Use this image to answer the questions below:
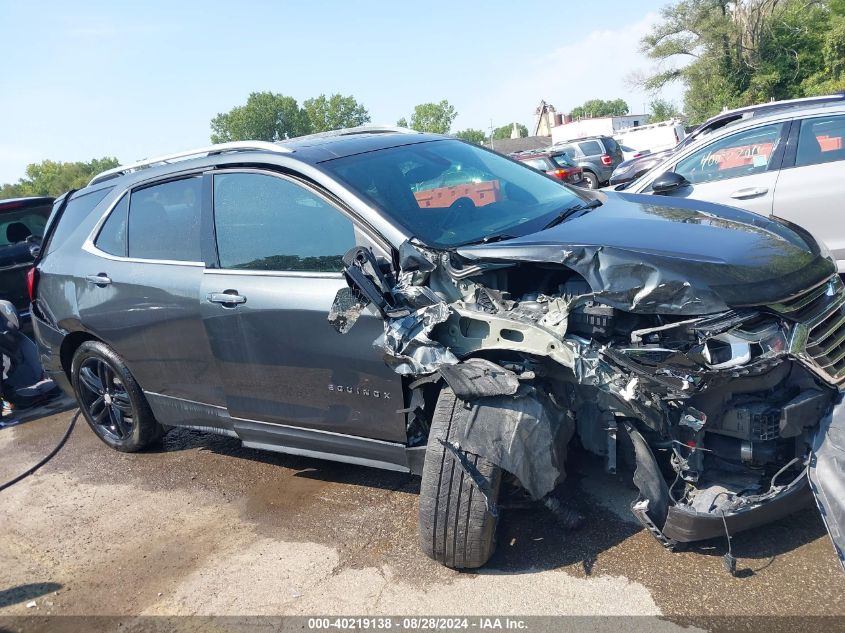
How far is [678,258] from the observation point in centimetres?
281

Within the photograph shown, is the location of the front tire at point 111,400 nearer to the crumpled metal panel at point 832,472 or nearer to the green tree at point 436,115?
the crumpled metal panel at point 832,472

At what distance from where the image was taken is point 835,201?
217 inches

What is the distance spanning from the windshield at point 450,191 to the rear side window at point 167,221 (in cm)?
99

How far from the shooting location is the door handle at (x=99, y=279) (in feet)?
15.0

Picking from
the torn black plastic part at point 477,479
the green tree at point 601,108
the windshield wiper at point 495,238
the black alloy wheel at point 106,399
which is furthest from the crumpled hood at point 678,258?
the green tree at point 601,108

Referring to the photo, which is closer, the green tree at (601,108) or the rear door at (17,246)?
the rear door at (17,246)

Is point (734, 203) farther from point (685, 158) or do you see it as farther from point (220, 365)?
point (220, 365)

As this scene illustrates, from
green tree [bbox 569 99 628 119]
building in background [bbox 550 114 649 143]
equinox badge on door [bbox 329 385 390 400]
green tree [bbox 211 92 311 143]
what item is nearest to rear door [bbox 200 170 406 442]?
equinox badge on door [bbox 329 385 390 400]

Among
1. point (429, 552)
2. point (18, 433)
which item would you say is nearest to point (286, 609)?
point (429, 552)

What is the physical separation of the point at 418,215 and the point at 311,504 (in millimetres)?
1718

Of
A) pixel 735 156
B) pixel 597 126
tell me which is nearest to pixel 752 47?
pixel 597 126

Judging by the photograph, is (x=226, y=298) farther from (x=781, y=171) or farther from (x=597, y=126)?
(x=597, y=126)

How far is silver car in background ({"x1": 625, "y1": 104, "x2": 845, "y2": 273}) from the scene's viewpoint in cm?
555

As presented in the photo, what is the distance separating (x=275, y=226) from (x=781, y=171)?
4279 mm
